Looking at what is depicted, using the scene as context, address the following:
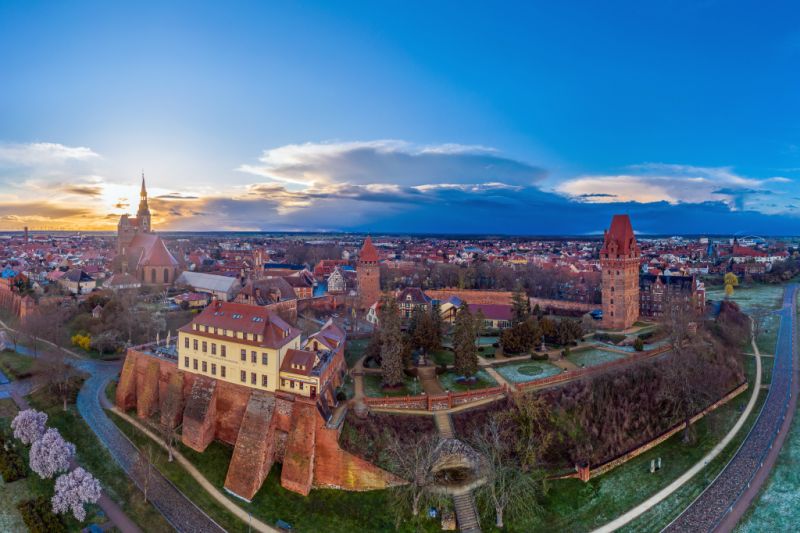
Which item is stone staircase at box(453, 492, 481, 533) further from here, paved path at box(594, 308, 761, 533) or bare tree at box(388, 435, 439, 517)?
paved path at box(594, 308, 761, 533)

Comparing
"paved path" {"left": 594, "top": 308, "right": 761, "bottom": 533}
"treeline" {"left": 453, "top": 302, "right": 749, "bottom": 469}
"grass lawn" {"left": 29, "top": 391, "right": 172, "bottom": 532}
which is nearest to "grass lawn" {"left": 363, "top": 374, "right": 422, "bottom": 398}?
"treeline" {"left": 453, "top": 302, "right": 749, "bottom": 469}

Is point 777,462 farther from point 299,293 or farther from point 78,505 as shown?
Answer: point 299,293

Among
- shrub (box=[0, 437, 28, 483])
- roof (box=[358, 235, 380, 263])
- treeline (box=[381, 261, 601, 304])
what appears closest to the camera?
shrub (box=[0, 437, 28, 483])

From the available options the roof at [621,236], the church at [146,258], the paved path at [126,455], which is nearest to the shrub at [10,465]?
the paved path at [126,455]

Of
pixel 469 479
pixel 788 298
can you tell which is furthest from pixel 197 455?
pixel 788 298

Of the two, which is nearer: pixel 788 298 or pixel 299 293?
pixel 299 293

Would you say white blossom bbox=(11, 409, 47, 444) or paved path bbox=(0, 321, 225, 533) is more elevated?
white blossom bbox=(11, 409, 47, 444)

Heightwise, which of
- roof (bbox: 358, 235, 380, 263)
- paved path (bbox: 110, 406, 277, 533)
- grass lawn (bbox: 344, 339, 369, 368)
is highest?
roof (bbox: 358, 235, 380, 263)

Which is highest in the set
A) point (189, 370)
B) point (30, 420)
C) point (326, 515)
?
point (189, 370)
